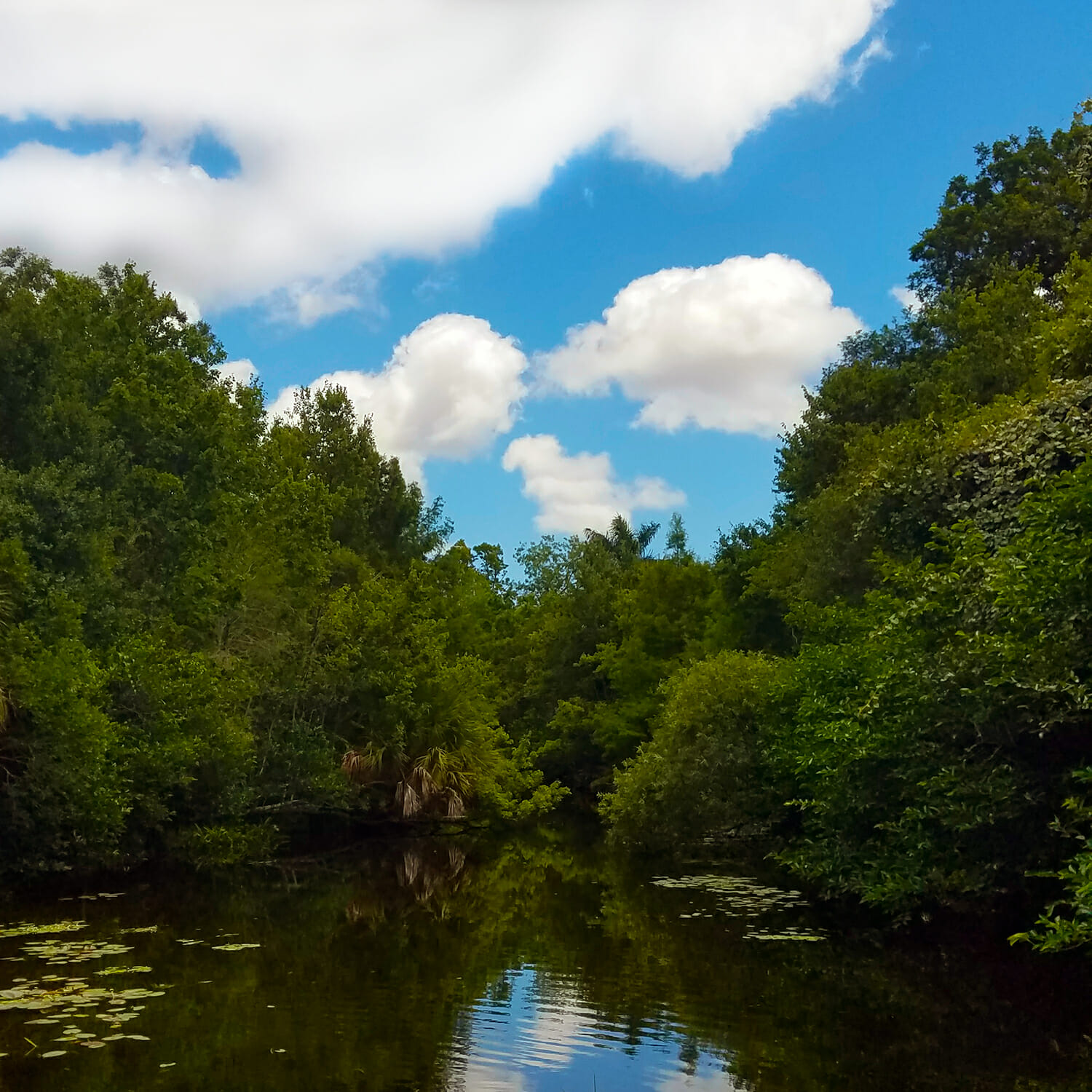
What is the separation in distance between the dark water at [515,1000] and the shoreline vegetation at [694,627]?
127 centimetres

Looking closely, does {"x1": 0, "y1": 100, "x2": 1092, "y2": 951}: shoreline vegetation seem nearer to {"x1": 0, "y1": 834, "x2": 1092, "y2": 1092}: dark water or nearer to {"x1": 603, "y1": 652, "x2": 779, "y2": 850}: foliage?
{"x1": 603, "y1": 652, "x2": 779, "y2": 850}: foliage

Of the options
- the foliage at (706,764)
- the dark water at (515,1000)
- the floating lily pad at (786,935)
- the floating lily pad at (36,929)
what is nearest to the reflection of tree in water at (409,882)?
the dark water at (515,1000)

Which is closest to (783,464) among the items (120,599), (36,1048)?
(120,599)

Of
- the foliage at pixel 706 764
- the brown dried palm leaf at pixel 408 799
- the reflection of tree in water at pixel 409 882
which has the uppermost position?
the foliage at pixel 706 764

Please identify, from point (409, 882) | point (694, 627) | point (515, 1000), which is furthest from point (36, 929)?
point (694, 627)

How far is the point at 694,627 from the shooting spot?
133 ft

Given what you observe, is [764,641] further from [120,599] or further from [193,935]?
[193,935]

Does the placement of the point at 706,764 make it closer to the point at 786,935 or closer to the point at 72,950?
the point at 786,935

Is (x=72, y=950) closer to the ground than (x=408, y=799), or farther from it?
closer to the ground

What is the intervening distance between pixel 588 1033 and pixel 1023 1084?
147 inches

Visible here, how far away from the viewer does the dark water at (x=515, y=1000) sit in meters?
8.71

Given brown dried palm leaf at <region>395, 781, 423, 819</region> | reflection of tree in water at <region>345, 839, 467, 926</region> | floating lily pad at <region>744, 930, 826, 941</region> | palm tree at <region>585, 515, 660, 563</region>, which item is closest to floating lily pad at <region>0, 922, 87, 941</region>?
reflection of tree in water at <region>345, 839, 467, 926</region>

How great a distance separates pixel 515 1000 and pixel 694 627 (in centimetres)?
2968

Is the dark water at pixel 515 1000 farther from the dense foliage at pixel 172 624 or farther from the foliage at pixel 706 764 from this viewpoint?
the foliage at pixel 706 764
